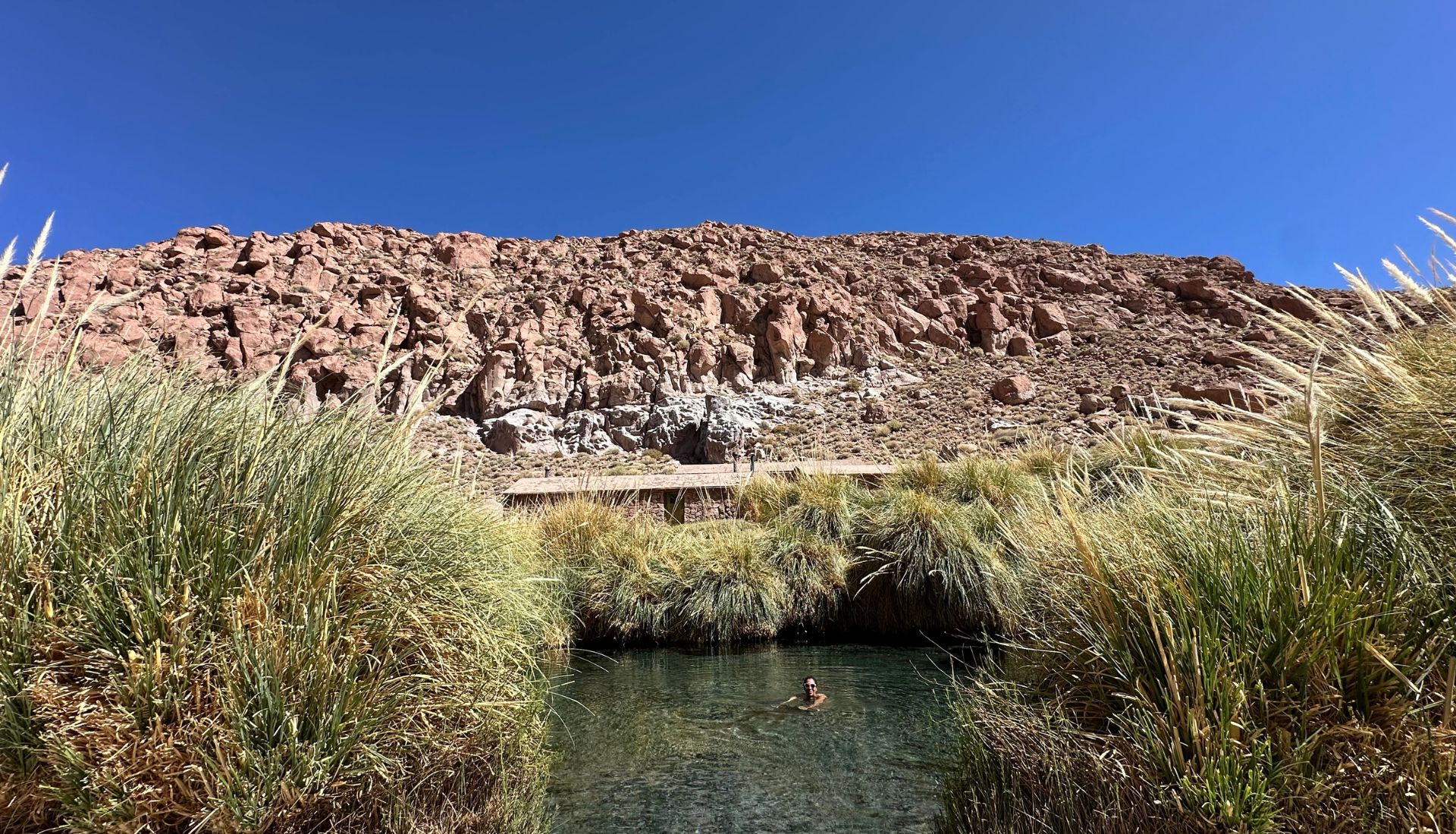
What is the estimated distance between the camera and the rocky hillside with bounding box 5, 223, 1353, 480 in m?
32.2

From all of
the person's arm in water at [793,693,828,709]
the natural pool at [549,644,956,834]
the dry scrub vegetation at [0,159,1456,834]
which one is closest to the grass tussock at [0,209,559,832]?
the dry scrub vegetation at [0,159,1456,834]

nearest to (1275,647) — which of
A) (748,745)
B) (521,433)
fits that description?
(748,745)

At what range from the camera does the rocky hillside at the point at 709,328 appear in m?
32.2

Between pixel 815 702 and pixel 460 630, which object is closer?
pixel 460 630

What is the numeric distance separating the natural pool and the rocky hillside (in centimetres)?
2215

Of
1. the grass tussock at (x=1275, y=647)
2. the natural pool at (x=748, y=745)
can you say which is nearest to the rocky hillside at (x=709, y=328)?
the natural pool at (x=748, y=745)

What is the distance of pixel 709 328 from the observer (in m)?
39.3

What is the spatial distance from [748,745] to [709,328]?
35.4 metres

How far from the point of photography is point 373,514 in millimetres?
2746

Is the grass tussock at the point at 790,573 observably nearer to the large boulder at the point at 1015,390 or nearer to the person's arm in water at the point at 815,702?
the person's arm in water at the point at 815,702

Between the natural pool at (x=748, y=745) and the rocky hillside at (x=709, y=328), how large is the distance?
22152mm

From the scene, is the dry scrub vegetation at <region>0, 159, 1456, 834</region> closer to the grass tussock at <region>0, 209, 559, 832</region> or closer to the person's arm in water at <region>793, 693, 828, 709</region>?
the grass tussock at <region>0, 209, 559, 832</region>

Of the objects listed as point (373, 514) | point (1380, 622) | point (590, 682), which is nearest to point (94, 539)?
point (373, 514)

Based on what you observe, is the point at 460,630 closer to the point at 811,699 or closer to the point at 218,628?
the point at 218,628
